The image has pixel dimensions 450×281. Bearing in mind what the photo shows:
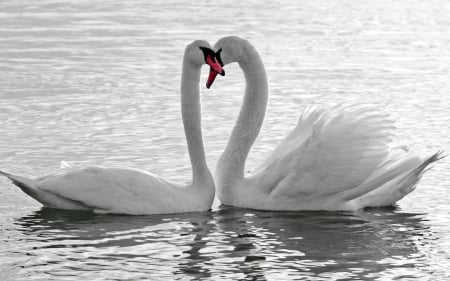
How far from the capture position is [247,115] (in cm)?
1032

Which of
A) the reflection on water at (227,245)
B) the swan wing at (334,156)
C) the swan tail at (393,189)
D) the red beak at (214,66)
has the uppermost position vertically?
the red beak at (214,66)

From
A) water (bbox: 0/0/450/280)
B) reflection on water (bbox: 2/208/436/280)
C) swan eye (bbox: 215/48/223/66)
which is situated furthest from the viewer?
swan eye (bbox: 215/48/223/66)

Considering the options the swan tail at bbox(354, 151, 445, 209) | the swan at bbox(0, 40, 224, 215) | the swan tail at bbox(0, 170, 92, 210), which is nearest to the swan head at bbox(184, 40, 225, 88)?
the swan at bbox(0, 40, 224, 215)

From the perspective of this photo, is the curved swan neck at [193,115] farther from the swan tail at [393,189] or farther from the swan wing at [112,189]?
the swan tail at [393,189]

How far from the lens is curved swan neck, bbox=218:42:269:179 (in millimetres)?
10102

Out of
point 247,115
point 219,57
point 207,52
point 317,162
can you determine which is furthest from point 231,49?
point 317,162

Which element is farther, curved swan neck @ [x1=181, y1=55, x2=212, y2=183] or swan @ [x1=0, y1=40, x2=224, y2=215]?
curved swan neck @ [x1=181, y1=55, x2=212, y2=183]

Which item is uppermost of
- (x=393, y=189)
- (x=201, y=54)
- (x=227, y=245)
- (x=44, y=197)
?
(x=201, y=54)

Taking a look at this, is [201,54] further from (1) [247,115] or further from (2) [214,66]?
(1) [247,115]

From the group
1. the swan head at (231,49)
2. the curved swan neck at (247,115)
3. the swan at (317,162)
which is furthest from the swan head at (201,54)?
the curved swan neck at (247,115)

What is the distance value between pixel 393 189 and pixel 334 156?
693mm

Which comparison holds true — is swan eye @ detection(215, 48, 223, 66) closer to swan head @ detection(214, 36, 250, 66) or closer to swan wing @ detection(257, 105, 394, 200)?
swan head @ detection(214, 36, 250, 66)

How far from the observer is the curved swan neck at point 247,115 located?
1010 centimetres

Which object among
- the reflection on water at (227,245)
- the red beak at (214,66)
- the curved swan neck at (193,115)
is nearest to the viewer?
the reflection on water at (227,245)
